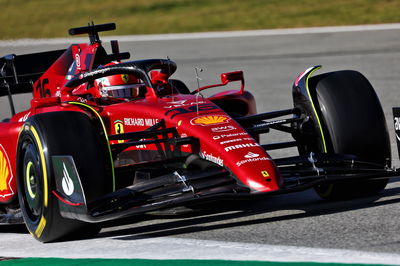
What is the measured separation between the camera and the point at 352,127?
6.90 meters

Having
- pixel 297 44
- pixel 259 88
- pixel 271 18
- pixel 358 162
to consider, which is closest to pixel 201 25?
pixel 271 18

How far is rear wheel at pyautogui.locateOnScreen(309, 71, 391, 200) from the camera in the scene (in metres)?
6.90

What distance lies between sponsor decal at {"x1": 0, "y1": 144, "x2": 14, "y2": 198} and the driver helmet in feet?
3.15

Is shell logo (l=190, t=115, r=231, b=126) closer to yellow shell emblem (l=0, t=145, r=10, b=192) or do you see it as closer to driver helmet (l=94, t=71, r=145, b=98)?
driver helmet (l=94, t=71, r=145, b=98)

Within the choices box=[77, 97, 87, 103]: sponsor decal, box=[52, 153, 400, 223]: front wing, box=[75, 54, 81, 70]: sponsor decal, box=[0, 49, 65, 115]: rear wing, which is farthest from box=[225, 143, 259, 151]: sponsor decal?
box=[0, 49, 65, 115]: rear wing

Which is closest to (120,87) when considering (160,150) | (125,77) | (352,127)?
(125,77)

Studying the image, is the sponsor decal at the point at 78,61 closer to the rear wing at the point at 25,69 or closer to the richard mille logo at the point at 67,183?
the rear wing at the point at 25,69

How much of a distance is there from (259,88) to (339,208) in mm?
9043

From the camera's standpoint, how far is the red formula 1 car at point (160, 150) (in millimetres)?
6098

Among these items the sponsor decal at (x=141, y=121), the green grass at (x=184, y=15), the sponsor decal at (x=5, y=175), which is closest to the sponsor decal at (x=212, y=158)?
the sponsor decal at (x=141, y=121)

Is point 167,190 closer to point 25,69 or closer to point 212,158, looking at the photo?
point 212,158

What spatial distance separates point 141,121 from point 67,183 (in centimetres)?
109

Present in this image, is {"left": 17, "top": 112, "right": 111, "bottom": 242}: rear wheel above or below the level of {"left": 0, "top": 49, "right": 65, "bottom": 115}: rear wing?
below

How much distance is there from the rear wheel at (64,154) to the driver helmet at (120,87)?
123cm
